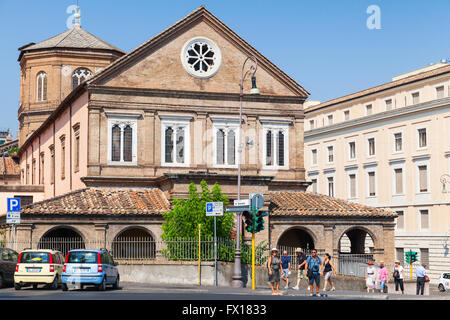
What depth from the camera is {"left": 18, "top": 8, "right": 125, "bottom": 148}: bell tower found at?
68438 millimetres

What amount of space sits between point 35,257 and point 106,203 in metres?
13.6

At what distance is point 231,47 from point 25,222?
1721 centimetres

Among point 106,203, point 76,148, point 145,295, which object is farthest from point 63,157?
point 145,295

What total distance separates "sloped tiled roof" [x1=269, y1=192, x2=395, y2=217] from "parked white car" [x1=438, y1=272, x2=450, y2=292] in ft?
40.2

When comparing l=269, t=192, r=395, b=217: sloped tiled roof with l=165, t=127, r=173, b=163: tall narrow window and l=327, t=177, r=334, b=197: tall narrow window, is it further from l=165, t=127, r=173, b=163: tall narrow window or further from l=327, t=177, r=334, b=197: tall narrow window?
l=327, t=177, r=334, b=197: tall narrow window

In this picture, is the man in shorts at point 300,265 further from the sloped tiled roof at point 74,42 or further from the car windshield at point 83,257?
the sloped tiled roof at point 74,42

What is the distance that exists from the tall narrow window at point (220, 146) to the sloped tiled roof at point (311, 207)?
384 centimetres

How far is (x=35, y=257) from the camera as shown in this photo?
95.3ft

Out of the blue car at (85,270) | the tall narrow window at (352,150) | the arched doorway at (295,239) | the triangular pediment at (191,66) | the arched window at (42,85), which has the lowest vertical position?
the blue car at (85,270)

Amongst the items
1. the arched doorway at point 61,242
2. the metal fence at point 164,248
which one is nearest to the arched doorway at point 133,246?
the metal fence at point 164,248

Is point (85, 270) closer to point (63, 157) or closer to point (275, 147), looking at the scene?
point (275, 147)

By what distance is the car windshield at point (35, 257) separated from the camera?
2892 centimetres
